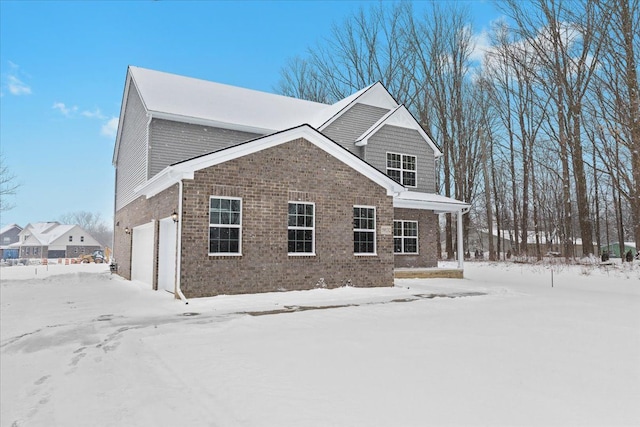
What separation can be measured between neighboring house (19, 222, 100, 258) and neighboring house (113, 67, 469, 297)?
5079 centimetres

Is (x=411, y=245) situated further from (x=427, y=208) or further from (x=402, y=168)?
(x=402, y=168)

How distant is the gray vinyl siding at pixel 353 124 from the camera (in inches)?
732

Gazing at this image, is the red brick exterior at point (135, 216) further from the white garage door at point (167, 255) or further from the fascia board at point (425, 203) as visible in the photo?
the fascia board at point (425, 203)

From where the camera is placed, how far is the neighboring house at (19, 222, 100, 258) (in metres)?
61.4

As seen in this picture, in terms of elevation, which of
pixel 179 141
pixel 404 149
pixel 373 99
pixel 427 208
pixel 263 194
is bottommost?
pixel 263 194

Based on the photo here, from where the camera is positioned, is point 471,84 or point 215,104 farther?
point 471,84

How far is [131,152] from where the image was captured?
60.2ft

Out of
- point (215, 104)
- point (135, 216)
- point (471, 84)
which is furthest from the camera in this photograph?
point (471, 84)

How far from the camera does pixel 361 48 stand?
34.3 metres

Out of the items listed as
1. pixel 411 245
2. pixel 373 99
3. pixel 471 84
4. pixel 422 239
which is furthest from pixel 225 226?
pixel 471 84

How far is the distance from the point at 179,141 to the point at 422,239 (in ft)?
36.0

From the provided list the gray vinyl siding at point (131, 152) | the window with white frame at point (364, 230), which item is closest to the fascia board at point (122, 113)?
the gray vinyl siding at point (131, 152)

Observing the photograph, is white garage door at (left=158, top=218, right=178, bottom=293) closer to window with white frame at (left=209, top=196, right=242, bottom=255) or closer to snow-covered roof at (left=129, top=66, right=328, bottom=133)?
window with white frame at (left=209, top=196, right=242, bottom=255)

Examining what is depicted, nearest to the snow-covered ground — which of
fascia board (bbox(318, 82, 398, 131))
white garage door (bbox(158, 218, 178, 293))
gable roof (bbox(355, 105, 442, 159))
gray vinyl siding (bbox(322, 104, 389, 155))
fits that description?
white garage door (bbox(158, 218, 178, 293))
